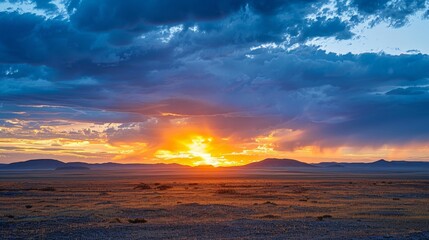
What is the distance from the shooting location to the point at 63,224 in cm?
2777

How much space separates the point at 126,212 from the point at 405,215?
1962 centimetres

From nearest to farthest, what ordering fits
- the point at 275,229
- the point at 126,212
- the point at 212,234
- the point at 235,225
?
the point at 212,234
the point at 275,229
the point at 235,225
the point at 126,212

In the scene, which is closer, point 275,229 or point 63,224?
point 275,229

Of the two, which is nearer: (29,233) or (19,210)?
(29,233)

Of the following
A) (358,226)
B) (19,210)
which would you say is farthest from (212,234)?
(19,210)

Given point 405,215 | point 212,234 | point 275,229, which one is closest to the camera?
point 212,234

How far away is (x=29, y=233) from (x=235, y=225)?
36.1ft

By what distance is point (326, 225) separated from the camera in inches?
1067

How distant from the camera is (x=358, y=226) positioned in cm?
2686

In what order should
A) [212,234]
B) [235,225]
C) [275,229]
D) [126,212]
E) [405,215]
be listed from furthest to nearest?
1. [126,212]
2. [405,215]
3. [235,225]
4. [275,229]
5. [212,234]

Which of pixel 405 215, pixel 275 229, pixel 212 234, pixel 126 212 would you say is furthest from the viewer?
pixel 126 212

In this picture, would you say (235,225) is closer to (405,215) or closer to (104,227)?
(104,227)

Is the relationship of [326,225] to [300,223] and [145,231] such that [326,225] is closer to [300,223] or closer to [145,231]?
[300,223]

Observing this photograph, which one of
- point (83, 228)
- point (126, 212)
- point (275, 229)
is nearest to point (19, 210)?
point (126, 212)
